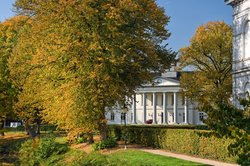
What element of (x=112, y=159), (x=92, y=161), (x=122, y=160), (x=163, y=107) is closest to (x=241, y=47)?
(x=122, y=160)

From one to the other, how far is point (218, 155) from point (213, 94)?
25.2 metres

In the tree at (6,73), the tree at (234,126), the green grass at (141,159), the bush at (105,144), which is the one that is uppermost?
the tree at (6,73)

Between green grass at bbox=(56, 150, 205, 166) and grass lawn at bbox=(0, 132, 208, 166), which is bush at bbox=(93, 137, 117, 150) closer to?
grass lawn at bbox=(0, 132, 208, 166)

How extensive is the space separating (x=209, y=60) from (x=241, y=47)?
1648 centimetres

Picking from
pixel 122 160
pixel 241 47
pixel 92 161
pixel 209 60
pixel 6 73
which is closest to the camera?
pixel 92 161

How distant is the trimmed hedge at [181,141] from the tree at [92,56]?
299 centimetres

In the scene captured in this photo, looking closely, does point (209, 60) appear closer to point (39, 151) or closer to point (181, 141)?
point (181, 141)

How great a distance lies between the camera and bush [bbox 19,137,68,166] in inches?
1006

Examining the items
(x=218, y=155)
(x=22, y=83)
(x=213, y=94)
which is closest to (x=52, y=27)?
(x=22, y=83)

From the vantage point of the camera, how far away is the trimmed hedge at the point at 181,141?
2117 cm

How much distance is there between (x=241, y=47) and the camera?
35.3m

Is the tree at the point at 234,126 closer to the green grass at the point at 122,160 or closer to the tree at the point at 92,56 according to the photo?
the green grass at the point at 122,160

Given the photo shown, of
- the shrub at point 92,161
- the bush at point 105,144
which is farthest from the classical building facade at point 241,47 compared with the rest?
the shrub at point 92,161

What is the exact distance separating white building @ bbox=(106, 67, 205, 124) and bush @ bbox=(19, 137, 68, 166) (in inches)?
2378
